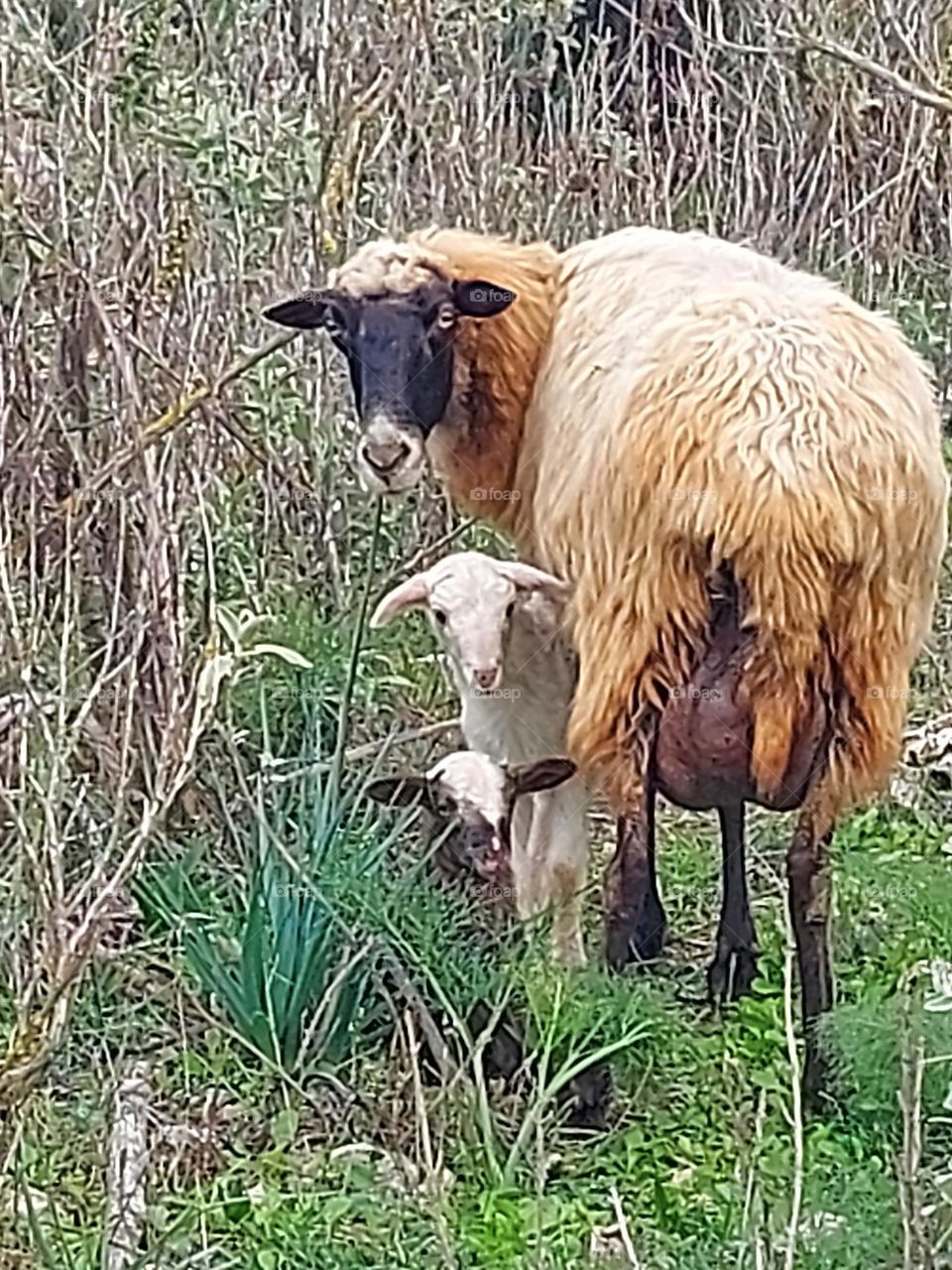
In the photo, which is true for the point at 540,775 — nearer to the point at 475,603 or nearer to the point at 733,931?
the point at 475,603

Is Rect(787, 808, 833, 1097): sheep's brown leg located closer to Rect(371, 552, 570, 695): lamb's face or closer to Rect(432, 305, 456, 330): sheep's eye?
Rect(371, 552, 570, 695): lamb's face

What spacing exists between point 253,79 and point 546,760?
2949 millimetres

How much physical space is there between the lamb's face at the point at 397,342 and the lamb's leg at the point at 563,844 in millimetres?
705

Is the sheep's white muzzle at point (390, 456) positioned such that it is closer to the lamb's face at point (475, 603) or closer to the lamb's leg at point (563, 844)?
the lamb's face at point (475, 603)

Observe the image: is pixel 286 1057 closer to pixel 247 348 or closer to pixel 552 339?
pixel 552 339

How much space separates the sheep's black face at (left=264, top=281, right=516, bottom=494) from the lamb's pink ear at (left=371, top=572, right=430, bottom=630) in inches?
11.5

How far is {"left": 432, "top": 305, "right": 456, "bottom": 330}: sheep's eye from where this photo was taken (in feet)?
14.5

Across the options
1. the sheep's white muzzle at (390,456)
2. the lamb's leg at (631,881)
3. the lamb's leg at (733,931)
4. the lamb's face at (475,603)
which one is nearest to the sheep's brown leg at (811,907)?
the lamb's leg at (631,881)

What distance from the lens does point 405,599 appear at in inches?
158

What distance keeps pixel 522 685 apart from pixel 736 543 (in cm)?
78

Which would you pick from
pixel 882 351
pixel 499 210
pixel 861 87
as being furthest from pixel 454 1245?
pixel 861 87

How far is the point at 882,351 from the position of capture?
12.6 feet

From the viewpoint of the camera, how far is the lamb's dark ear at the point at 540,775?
13.0 feet

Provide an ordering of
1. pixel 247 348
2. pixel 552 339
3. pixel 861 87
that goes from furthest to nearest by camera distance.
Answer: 1. pixel 861 87
2. pixel 247 348
3. pixel 552 339
